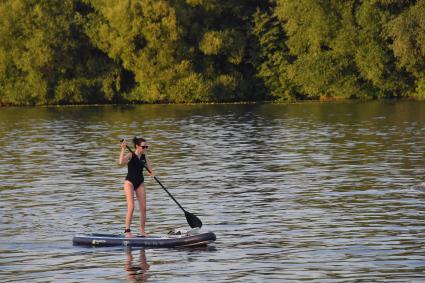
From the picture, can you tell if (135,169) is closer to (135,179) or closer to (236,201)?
(135,179)

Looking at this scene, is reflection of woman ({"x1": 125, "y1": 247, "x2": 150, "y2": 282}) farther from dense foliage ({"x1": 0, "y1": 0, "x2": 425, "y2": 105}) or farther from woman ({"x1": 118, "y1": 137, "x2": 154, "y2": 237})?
dense foliage ({"x1": 0, "y1": 0, "x2": 425, "y2": 105})

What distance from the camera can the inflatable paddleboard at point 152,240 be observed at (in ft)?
74.7

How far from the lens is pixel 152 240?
75.0ft

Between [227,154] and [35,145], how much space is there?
11.7 m

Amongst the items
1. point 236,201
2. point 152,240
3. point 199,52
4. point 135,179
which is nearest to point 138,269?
point 152,240

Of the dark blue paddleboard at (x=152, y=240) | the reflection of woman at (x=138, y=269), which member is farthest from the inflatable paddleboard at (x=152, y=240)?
the reflection of woman at (x=138, y=269)

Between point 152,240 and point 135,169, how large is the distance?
1.62 meters

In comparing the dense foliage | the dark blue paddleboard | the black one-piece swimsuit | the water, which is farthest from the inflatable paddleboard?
the dense foliage

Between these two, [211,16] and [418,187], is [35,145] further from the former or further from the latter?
[211,16]

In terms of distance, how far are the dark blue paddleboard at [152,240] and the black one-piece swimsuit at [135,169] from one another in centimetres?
119

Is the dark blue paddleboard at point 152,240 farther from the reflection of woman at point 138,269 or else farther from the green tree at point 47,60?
the green tree at point 47,60

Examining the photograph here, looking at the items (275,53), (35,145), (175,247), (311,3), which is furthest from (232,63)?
(175,247)

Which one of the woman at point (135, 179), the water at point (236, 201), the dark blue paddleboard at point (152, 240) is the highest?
the woman at point (135, 179)

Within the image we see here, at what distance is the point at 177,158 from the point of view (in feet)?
146
